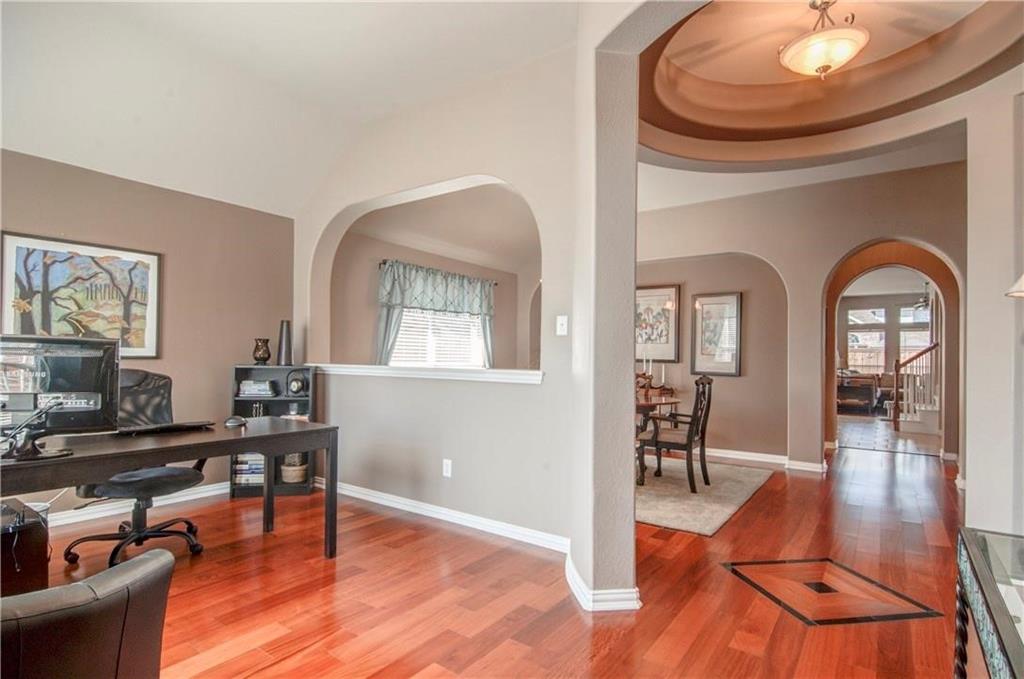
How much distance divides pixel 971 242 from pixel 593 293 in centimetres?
230

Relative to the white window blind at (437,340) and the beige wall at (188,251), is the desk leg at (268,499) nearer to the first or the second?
the beige wall at (188,251)

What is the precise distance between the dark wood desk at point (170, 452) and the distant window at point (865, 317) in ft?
44.8

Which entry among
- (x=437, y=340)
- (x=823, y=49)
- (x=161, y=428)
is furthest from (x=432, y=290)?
(x=823, y=49)

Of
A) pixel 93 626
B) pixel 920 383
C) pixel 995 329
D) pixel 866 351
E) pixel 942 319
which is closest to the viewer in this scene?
pixel 93 626

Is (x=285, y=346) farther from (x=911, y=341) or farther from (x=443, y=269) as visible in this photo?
(x=911, y=341)

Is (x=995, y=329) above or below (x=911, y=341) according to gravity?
below

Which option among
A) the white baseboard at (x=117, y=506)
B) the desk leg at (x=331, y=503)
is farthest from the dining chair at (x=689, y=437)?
the white baseboard at (x=117, y=506)

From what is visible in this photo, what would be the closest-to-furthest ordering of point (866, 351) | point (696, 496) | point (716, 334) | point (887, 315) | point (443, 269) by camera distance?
point (696, 496) → point (716, 334) → point (443, 269) → point (887, 315) → point (866, 351)

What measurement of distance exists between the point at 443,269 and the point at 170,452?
4553mm

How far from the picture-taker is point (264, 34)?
2.95 meters

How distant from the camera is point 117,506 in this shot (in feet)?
11.7

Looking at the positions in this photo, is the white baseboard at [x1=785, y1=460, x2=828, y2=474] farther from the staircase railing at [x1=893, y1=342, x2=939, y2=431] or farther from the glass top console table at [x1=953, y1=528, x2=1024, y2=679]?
the glass top console table at [x1=953, y1=528, x2=1024, y2=679]

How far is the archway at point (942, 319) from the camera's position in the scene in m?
5.38

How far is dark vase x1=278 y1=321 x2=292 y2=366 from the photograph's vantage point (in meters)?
4.14
